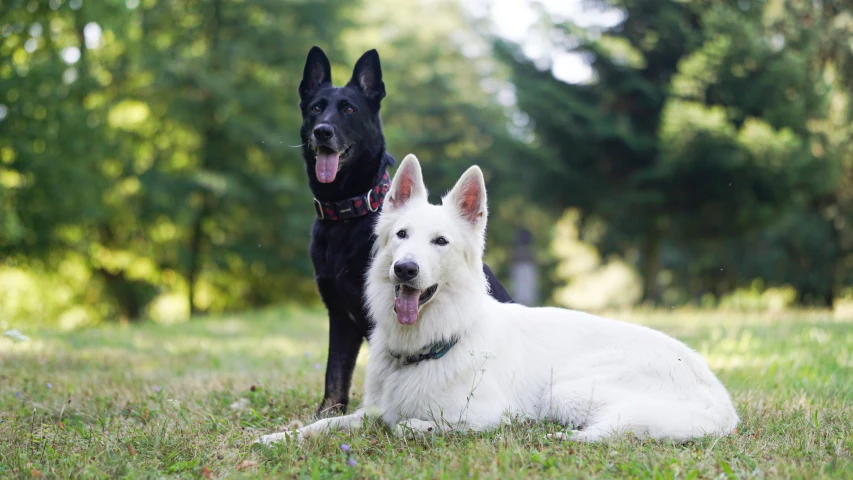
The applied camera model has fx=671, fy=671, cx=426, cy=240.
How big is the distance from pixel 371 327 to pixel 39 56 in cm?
889

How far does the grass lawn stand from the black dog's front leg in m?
0.22

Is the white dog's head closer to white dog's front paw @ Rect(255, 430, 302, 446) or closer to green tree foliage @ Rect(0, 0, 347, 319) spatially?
white dog's front paw @ Rect(255, 430, 302, 446)

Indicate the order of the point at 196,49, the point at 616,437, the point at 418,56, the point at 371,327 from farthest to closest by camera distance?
the point at 418,56 → the point at 196,49 → the point at 371,327 → the point at 616,437

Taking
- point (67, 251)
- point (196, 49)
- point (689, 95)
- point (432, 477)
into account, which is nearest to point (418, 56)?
point (196, 49)

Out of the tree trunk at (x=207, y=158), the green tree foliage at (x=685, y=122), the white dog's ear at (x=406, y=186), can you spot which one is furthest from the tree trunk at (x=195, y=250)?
the white dog's ear at (x=406, y=186)

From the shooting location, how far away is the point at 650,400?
3.52 meters

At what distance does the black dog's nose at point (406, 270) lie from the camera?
129 inches

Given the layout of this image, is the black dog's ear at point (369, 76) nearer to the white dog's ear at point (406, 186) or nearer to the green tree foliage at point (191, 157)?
the white dog's ear at point (406, 186)

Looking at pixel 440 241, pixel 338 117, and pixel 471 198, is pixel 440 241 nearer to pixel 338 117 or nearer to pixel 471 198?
pixel 471 198

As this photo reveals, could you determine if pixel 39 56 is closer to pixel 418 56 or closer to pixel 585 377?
pixel 585 377

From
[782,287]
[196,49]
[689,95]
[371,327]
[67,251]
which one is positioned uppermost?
[196,49]

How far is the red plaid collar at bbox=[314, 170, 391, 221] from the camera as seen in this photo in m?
4.07

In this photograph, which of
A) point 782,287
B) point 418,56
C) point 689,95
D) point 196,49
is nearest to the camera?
point 689,95

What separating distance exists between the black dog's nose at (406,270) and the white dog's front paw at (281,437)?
96 cm
